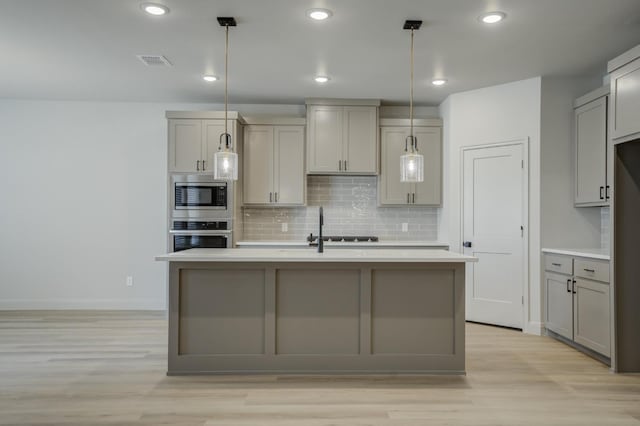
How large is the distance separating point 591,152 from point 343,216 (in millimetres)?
2861

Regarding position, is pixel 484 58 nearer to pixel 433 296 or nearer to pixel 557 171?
pixel 557 171

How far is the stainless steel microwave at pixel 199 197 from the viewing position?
525cm

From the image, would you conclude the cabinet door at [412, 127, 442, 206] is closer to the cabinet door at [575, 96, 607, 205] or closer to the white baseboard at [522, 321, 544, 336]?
the cabinet door at [575, 96, 607, 205]

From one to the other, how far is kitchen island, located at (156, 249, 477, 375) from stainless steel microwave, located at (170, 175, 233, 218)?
6.20 feet

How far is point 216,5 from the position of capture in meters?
3.23

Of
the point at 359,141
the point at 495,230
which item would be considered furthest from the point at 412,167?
the point at 359,141

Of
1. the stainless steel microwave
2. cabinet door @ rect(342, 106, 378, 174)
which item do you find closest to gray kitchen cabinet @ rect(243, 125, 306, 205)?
the stainless steel microwave

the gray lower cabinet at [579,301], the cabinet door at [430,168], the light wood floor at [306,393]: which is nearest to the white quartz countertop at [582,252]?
the gray lower cabinet at [579,301]

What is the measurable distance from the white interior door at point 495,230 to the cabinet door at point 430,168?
0.44 metres

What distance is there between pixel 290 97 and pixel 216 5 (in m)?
2.42

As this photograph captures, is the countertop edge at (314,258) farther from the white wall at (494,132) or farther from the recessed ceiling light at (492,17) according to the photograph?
the white wall at (494,132)

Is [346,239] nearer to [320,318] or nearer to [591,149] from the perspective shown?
[320,318]

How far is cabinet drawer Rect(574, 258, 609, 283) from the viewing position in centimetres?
367

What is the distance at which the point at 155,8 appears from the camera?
3.25 meters
